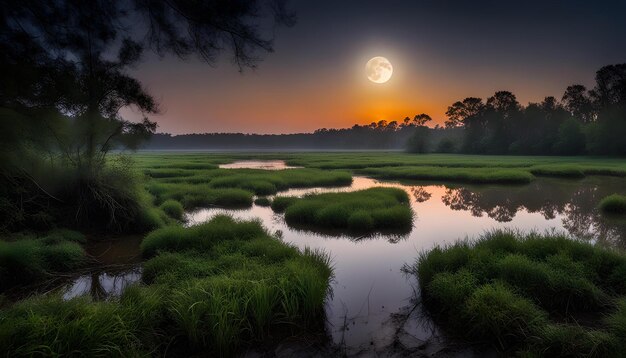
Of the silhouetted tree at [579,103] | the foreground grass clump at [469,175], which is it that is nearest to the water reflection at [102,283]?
the foreground grass clump at [469,175]

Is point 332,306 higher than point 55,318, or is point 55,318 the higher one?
point 55,318

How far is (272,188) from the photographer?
24172mm

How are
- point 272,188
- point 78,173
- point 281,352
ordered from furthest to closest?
point 272,188 → point 78,173 → point 281,352

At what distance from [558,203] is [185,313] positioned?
20948 millimetres

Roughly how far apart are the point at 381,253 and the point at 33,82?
9.28 m

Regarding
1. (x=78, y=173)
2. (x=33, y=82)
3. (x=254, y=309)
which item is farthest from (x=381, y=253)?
(x=78, y=173)

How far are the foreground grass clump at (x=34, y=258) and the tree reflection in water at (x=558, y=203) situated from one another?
15.8 meters

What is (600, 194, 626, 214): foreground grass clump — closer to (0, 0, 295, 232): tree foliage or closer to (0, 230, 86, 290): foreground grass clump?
(0, 0, 295, 232): tree foliage

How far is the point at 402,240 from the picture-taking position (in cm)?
1173

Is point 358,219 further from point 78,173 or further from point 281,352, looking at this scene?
point 78,173

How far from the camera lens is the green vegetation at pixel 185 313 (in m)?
4.23

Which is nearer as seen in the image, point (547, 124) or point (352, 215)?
point (352, 215)

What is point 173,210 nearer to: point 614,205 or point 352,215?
point 352,215

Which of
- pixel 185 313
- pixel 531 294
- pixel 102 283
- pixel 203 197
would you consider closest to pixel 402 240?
pixel 531 294
